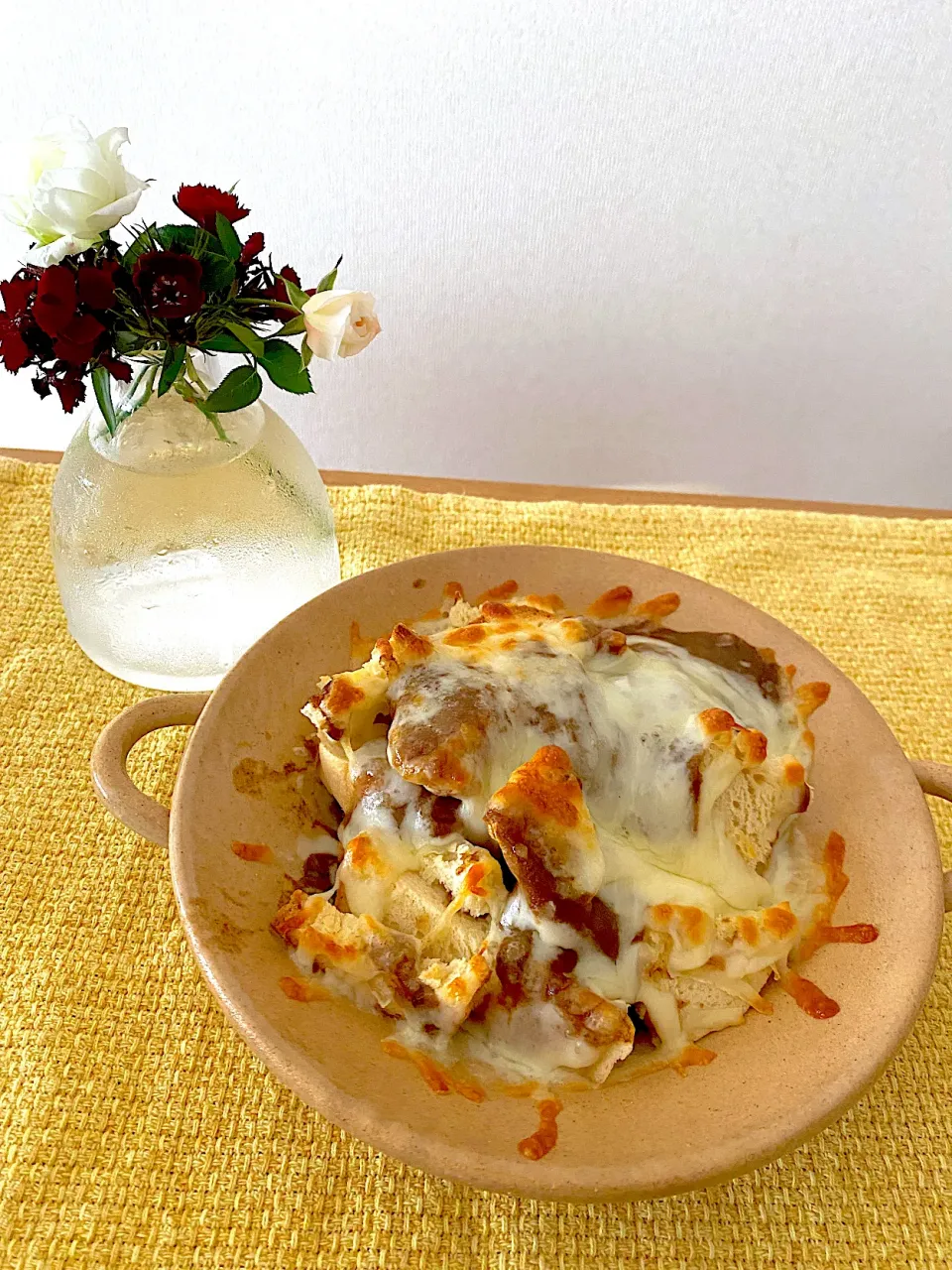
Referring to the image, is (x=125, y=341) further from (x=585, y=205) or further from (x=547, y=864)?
(x=585, y=205)

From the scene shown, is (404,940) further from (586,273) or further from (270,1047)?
(586,273)

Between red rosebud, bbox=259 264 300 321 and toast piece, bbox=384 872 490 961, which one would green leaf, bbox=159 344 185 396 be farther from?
toast piece, bbox=384 872 490 961

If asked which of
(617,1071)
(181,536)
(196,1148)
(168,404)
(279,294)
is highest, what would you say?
(279,294)

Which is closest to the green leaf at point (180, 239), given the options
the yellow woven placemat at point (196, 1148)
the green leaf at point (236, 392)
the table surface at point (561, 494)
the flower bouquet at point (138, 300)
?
the flower bouquet at point (138, 300)

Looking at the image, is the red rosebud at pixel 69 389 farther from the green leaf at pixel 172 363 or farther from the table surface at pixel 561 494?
the table surface at pixel 561 494

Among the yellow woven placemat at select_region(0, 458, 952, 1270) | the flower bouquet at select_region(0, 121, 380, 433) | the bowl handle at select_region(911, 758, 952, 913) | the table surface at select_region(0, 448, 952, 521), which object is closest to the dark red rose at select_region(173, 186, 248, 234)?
the flower bouquet at select_region(0, 121, 380, 433)

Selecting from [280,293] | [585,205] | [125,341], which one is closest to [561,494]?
[585,205]
